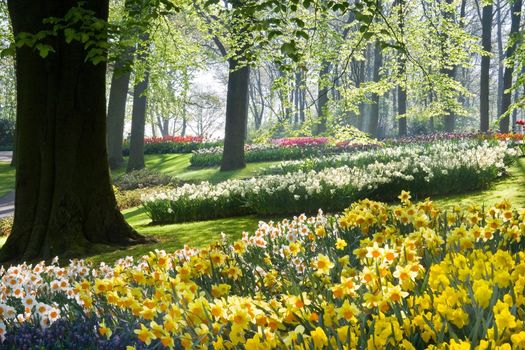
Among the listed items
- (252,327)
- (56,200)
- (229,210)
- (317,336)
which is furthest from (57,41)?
(317,336)

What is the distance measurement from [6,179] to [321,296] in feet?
76.4

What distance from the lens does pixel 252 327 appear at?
2459 millimetres

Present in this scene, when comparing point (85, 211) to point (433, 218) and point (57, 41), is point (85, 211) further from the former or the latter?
point (433, 218)

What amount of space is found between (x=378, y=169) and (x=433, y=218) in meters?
6.41

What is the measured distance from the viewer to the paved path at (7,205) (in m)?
16.3

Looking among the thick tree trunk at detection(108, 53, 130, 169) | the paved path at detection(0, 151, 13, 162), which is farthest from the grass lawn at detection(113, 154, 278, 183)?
the paved path at detection(0, 151, 13, 162)

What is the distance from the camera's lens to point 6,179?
76.1ft

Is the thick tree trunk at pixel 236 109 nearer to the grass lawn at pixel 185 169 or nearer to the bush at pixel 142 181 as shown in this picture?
the grass lawn at pixel 185 169

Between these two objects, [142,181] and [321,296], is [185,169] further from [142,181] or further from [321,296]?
[321,296]

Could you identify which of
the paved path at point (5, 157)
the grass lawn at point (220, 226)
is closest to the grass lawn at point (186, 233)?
the grass lawn at point (220, 226)

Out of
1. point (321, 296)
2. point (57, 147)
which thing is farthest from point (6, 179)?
point (321, 296)

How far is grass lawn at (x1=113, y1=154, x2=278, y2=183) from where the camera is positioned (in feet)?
62.5

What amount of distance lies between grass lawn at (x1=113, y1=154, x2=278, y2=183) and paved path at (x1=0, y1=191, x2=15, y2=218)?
430 centimetres

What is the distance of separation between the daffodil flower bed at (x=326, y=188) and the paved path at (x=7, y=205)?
7124 millimetres
